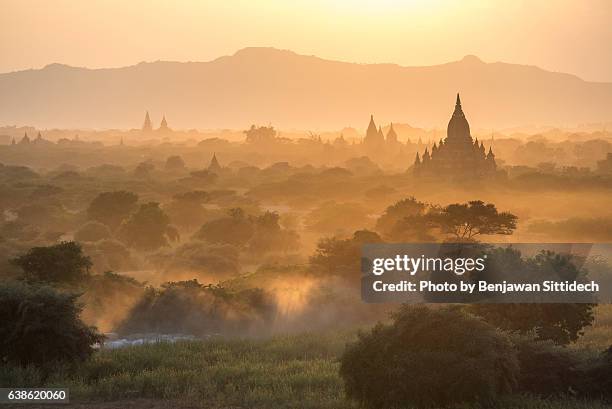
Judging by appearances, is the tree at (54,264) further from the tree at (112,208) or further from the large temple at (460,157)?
the large temple at (460,157)

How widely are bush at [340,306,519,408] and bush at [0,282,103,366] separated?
25.8ft

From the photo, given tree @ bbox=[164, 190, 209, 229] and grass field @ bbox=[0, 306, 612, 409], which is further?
tree @ bbox=[164, 190, 209, 229]

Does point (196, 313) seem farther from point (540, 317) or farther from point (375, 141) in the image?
point (375, 141)

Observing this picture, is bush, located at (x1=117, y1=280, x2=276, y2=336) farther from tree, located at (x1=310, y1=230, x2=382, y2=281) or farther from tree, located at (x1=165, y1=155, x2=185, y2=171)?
tree, located at (x1=165, y1=155, x2=185, y2=171)

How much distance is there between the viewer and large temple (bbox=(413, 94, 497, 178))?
95.5m

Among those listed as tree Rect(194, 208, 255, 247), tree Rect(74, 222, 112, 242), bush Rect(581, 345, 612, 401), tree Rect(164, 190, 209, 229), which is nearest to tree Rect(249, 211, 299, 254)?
tree Rect(194, 208, 255, 247)

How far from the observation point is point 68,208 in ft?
262

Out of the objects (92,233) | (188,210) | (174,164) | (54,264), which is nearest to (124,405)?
(54,264)

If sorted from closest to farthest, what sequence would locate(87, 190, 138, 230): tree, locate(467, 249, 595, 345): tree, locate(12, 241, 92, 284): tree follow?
locate(467, 249, 595, 345): tree < locate(12, 241, 92, 284): tree < locate(87, 190, 138, 230): tree

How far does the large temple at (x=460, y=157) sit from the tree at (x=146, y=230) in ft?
157

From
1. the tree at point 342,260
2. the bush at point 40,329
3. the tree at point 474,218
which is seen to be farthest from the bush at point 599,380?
the tree at point 474,218

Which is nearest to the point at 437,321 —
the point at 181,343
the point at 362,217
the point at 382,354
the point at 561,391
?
the point at 382,354

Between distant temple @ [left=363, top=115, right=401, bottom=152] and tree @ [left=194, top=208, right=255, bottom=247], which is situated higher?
distant temple @ [left=363, top=115, right=401, bottom=152]

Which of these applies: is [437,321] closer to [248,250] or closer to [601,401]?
[601,401]
